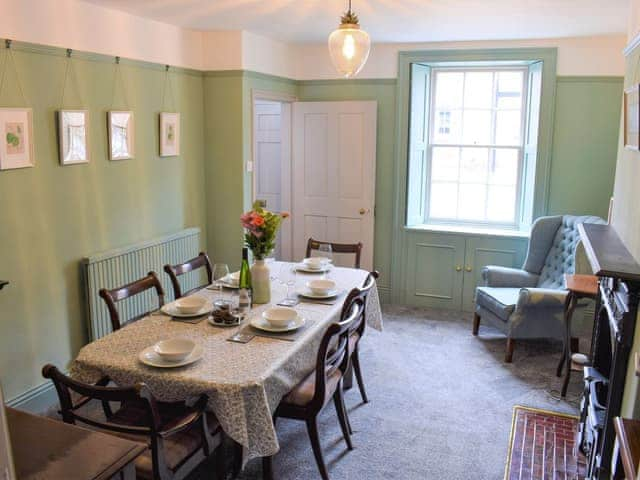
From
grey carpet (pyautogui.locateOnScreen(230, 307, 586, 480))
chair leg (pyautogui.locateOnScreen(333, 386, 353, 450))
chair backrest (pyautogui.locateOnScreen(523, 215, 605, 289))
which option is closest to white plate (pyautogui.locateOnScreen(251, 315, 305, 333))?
chair leg (pyautogui.locateOnScreen(333, 386, 353, 450))

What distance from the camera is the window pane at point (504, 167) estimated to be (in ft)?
18.0

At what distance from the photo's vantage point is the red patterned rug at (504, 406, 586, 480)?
9.68ft

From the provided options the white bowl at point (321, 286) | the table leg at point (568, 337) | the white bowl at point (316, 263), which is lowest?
the table leg at point (568, 337)

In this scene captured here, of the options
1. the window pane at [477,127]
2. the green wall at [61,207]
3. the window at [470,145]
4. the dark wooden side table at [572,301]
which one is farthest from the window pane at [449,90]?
the green wall at [61,207]

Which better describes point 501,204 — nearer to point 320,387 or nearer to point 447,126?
point 447,126

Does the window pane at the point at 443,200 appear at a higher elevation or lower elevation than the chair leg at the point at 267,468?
higher

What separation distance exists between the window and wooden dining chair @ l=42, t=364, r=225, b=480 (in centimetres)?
369

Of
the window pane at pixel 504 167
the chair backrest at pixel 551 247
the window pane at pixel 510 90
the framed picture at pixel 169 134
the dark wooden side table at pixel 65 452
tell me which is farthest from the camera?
the window pane at pixel 504 167

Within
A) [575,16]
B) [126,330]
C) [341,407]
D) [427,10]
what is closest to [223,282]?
[126,330]

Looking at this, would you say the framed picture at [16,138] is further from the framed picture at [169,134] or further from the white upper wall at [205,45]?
the framed picture at [169,134]

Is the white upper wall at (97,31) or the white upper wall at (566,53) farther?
the white upper wall at (566,53)

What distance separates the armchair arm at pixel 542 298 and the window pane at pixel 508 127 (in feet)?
5.92

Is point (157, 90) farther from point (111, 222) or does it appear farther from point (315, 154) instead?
point (315, 154)

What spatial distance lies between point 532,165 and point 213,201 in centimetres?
294
